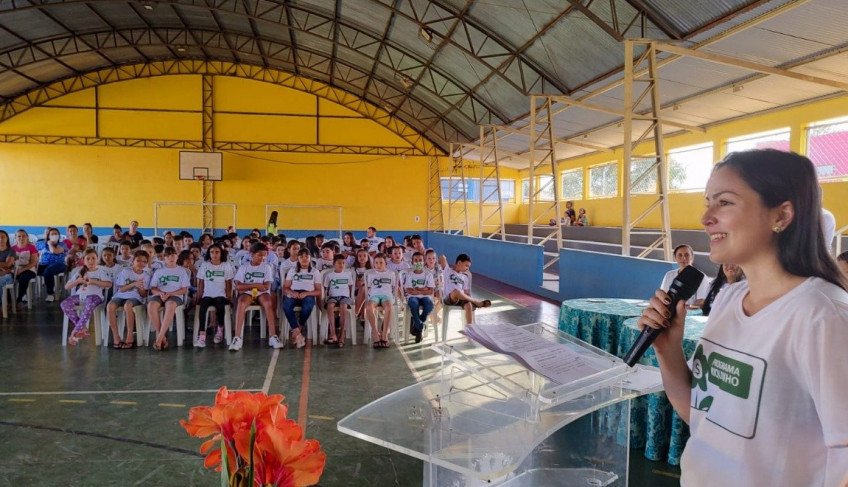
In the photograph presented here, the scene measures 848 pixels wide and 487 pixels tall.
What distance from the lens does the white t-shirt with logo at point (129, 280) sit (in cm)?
633

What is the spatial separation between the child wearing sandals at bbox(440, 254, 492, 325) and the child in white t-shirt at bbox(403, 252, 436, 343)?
20 centimetres

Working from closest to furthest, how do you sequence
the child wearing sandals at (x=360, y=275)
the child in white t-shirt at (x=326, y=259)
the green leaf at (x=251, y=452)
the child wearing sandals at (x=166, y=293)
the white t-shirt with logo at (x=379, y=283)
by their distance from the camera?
the green leaf at (x=251, y=452) < the child wearing sandals at (x=166, y=293) < the white t-shirt with logo at (x=379, y=283) < the child wearing sandals at (x=360, y=275) < the child in white t-shirt at (x=326, y=259)

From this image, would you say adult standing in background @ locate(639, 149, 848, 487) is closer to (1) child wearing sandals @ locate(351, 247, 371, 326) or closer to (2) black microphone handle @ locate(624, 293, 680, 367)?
(2) black microphone handle @ locate(624, 293, 680, 367)

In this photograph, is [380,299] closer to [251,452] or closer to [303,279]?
[303,279]

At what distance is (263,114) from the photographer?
18609mm

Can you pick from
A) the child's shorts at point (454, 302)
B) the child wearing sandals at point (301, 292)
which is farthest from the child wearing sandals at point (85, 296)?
the child's shorts at point (454, 302)

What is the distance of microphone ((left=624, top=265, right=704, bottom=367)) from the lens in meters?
1.34

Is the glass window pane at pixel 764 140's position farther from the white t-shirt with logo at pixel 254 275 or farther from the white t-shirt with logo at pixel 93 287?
the white t-shirt with logo at pixel 93 287

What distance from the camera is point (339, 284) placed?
22.2ft

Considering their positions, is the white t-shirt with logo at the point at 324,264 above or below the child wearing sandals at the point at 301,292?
above

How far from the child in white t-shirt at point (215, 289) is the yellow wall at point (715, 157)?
6.33 meters

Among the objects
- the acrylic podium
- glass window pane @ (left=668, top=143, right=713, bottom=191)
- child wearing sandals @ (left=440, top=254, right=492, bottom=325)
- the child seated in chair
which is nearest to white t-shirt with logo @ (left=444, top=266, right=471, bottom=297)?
child wearing sandals @ (left=440, top=254, right=492, bottom=325)

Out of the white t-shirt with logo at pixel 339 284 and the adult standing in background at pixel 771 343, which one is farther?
the white t-shirt with logo at pixel 339 284

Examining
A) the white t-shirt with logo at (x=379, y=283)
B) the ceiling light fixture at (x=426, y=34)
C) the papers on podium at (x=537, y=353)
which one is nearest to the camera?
the papers on podium at (x=537, y=353)
